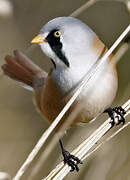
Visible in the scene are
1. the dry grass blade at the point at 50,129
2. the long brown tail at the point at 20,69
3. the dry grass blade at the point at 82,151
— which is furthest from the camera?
the long brown tail at the point at 20,69

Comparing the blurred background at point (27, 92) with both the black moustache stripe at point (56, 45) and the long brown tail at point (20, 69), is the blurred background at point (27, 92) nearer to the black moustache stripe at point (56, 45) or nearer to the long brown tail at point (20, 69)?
the long brown tail at point (20, 69)

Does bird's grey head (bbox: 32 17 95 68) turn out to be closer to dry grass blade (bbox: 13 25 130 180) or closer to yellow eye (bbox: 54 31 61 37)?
yellow eye (bbox: 54 31 61 37)

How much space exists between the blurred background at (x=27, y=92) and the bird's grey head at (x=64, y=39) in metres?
0.91

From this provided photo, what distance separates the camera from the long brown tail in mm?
3346

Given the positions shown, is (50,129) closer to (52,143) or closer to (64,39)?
(52,143)

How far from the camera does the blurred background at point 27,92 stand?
3.64m

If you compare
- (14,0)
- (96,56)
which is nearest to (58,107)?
(96,56)

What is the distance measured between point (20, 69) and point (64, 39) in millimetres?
1105

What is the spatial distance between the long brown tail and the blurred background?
0.34ft

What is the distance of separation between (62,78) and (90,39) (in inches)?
11.9

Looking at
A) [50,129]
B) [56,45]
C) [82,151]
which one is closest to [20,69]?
[56,45]

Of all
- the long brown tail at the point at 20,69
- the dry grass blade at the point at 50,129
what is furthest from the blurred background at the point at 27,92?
Answer: the dry grass blade at the point at 50,129

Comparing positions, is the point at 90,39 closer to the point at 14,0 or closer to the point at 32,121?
the point at 32,121

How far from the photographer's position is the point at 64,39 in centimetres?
240
